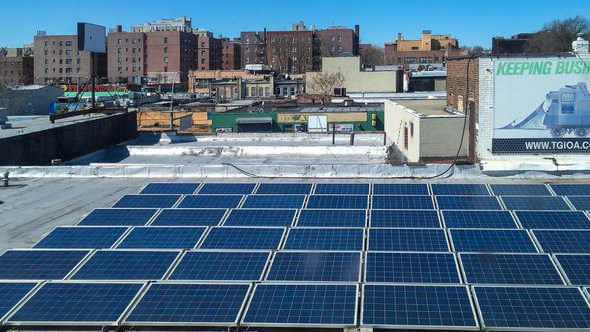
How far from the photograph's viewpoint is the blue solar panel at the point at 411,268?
8852 millimetres

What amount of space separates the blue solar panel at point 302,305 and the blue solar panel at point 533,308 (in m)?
1.67

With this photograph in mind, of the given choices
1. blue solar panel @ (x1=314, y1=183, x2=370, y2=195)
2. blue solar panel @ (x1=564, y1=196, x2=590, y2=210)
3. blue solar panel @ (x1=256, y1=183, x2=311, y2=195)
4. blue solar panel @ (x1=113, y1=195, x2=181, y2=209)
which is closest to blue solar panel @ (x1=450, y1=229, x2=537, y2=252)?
blue solar panel @ (x1=564, y1=196, x2=590, y2=210)

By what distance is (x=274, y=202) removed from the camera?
1312 centimetres

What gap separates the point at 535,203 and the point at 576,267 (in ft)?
11.8

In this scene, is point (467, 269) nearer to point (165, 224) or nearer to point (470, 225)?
point (470, 225)

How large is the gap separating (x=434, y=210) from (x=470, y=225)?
1.11 metres

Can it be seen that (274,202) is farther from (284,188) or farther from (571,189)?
(571,189)

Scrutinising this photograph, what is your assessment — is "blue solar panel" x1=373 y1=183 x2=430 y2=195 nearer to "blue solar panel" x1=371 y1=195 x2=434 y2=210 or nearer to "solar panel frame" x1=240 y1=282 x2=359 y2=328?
"blue solar panel" x1=371 y1=195 x2=434 y2=210

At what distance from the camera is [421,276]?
29.3 ft

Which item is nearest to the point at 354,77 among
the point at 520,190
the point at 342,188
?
the point at 342,188

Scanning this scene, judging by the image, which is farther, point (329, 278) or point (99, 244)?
point (99, 244)

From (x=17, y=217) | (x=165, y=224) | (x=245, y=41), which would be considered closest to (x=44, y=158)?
(x=17, y=217)

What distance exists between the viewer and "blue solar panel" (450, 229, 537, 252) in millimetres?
9999

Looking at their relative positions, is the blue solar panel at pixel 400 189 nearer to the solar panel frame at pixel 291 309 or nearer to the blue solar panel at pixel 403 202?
the blue solar panel at pixel 403 202
